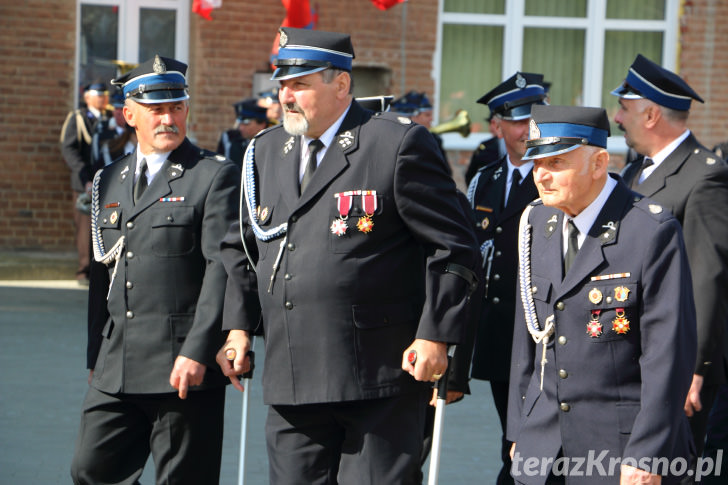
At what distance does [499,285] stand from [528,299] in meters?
1.77

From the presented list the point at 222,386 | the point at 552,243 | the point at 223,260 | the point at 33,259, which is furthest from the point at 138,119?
the point at 33,259

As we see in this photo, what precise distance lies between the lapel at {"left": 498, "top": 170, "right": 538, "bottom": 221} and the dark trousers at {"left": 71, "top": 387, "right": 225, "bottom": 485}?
1.77 m

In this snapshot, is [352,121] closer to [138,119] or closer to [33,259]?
[138,119]

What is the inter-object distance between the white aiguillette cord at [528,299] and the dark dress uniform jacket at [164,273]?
1.27m

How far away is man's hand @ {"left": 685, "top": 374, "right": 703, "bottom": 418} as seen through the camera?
16.0 feet

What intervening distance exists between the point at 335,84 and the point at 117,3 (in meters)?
10.3

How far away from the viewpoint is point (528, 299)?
4.17 meters

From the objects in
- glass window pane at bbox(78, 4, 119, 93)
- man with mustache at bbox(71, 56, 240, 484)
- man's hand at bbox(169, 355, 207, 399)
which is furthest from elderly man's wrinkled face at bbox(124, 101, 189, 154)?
glass window pane at bbox(78, 4, 119, 93)

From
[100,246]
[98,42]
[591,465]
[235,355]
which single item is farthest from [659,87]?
[98,42]

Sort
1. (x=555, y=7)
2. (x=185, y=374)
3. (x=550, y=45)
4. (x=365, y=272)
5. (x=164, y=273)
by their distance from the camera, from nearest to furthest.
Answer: (x=365, y=272), (x=185, y=374), (x=164, y=273), (x=555, y=7), (x=550, y=45)

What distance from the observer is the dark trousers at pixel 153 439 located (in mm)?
4934

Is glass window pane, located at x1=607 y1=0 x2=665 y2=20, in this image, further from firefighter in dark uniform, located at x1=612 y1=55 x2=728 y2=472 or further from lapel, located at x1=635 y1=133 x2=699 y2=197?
lapel, located at x1=635 y1=133 x2=699 y2=197

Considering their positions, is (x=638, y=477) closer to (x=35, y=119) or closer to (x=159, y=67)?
(x=159, y=67)

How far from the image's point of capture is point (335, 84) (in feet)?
14.5
